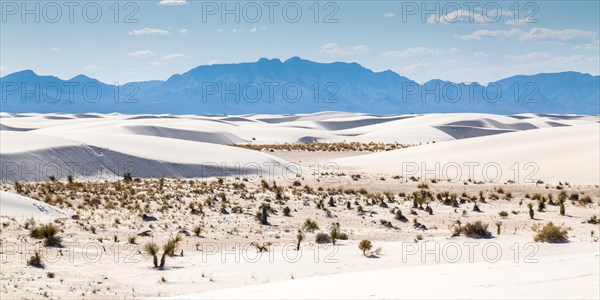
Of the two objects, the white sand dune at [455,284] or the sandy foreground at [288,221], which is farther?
the sandy foreground at [288,221]

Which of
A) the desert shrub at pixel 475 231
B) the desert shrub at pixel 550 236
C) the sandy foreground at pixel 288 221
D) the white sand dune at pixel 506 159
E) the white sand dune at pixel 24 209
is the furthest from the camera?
the white sand dune at pixel 506 159

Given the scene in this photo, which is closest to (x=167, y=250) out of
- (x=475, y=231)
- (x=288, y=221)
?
(x=288, y=221)

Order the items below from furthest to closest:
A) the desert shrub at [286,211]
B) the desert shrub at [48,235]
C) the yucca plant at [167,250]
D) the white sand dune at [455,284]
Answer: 1. the desert shrub at [286,211]
2. the desert shrub at [48,235]
3. the yucca plant at [167,250]
4. the white sand dune at [455,284]

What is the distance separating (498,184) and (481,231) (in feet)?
51.1

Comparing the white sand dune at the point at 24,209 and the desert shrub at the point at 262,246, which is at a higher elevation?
the white sand dune at the point at 24,209

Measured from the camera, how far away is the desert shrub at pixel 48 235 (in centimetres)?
1436

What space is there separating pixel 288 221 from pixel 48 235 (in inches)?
291

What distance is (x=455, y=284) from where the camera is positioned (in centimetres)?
905

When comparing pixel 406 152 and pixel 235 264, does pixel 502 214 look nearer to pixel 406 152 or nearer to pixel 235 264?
pixel 235 264

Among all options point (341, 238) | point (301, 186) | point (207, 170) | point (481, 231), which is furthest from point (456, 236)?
point (207, 170)

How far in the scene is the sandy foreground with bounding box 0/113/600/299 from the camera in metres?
10.2

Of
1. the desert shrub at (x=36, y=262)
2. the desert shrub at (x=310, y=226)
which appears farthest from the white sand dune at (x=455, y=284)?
the desert shrub at (x=310, y=226)

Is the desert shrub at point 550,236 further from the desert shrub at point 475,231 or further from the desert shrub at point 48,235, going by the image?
the desert shrub at point 48,235

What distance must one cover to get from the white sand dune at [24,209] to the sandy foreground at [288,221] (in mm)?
73
